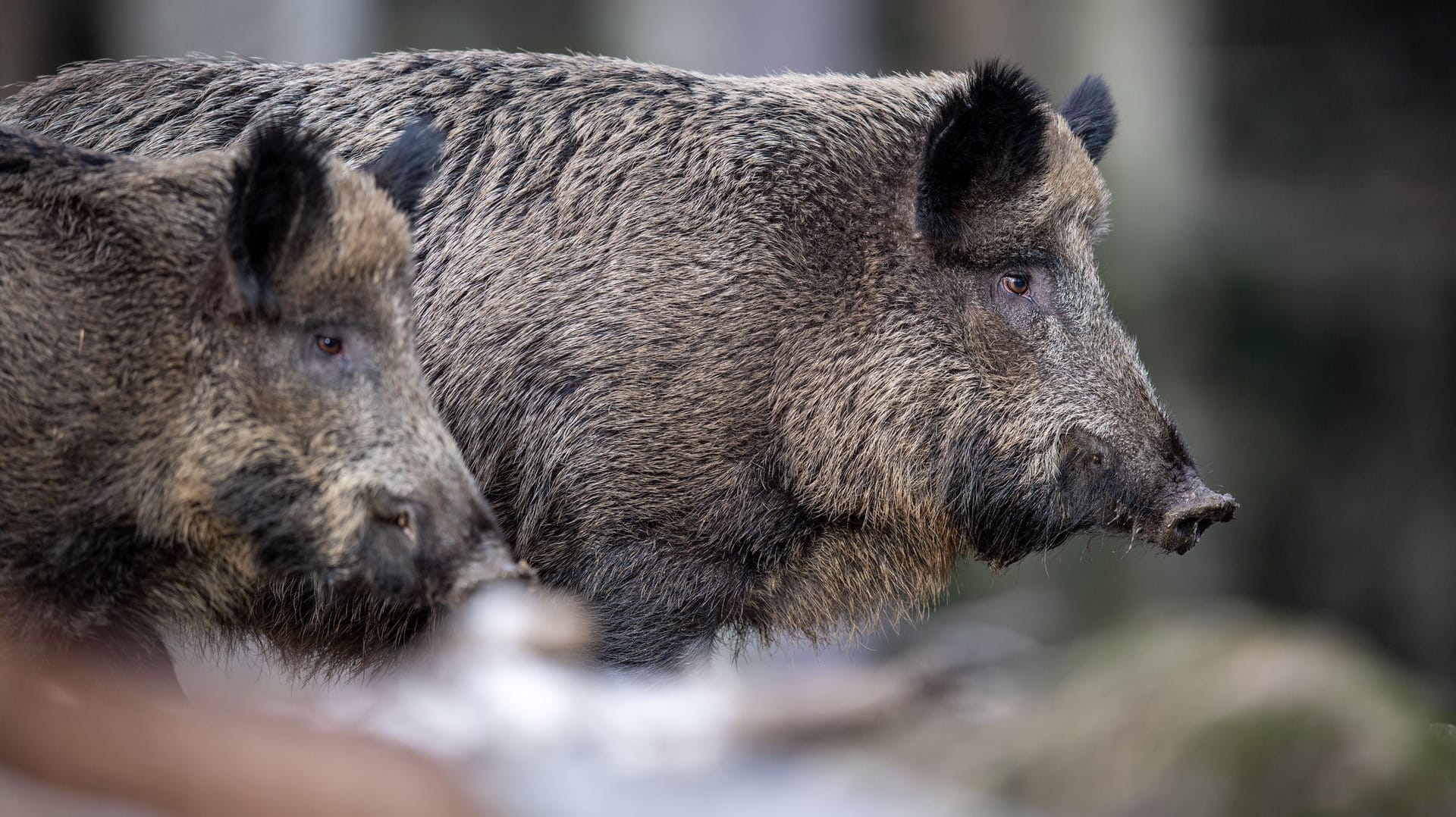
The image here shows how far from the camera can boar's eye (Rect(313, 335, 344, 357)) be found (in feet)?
16.3

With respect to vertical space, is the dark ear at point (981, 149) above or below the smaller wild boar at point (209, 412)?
above

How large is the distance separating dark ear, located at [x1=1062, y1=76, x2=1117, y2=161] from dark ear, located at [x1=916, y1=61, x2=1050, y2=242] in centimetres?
84

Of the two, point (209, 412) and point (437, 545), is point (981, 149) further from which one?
point (209, 412)

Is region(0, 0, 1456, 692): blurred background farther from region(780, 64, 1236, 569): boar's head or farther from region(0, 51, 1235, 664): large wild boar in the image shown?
region(780, 64, 1236, 569): boar's head

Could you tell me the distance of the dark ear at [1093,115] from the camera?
7.47 metres

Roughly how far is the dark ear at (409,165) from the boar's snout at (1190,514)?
2.97m

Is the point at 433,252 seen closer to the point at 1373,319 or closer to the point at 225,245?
the point at 225,245

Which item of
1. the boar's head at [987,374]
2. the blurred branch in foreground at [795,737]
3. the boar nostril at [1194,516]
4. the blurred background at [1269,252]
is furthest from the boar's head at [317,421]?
the blurred background at [1269,252]

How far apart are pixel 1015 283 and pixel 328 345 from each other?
2.91 m

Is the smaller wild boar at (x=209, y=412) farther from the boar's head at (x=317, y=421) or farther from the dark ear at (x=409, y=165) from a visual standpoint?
the dark ear at (x=409, y=165)

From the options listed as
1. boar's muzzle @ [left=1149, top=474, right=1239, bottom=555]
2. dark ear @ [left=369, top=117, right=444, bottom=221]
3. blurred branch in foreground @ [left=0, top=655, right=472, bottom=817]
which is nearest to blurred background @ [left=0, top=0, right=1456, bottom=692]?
boar's muzzle @ [left=1149, top=474, right=1239, bottom=555]

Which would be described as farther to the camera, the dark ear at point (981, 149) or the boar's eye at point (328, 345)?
the dark ear at point (981, 149)

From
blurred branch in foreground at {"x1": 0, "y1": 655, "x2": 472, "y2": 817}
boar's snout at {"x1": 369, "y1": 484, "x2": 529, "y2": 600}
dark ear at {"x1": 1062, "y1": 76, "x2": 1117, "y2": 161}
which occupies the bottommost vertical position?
boar's snout at {"x1": 369, "y1": 484, "x2": 529, "y2": 600}

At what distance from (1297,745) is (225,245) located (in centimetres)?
370
